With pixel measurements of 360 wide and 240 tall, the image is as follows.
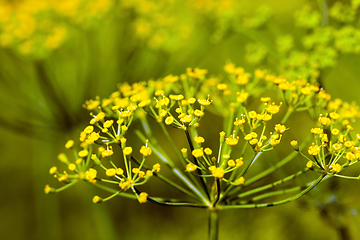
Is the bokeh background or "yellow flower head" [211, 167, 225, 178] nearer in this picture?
"yellow flower head" [211, 167, 225, 178]

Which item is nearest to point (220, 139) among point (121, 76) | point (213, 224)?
point (213, 224)

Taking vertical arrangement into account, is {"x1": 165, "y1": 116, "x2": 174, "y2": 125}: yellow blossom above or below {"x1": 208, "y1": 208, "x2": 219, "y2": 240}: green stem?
above

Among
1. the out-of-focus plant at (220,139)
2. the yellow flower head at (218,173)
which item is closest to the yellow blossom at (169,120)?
the out-of-focus plant at (220,139)

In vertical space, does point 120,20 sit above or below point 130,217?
above

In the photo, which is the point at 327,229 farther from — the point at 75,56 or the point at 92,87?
the point at 75,56

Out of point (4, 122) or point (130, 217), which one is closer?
point (4, 122)

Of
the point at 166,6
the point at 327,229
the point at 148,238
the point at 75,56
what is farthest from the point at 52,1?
the point at 327,229

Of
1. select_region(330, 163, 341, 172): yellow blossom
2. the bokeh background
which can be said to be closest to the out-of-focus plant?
select_region(330, 163, 341, 172): yellow blossom

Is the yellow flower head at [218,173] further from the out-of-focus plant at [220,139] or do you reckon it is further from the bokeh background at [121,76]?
the bokeh background at [121,76]

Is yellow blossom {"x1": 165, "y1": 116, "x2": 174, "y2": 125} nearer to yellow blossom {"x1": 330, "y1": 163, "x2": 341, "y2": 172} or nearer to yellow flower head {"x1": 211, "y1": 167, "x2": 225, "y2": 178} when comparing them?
yellow flower head {"x1": 211, "y1": 167, "x2": 225, "y2": 178}
